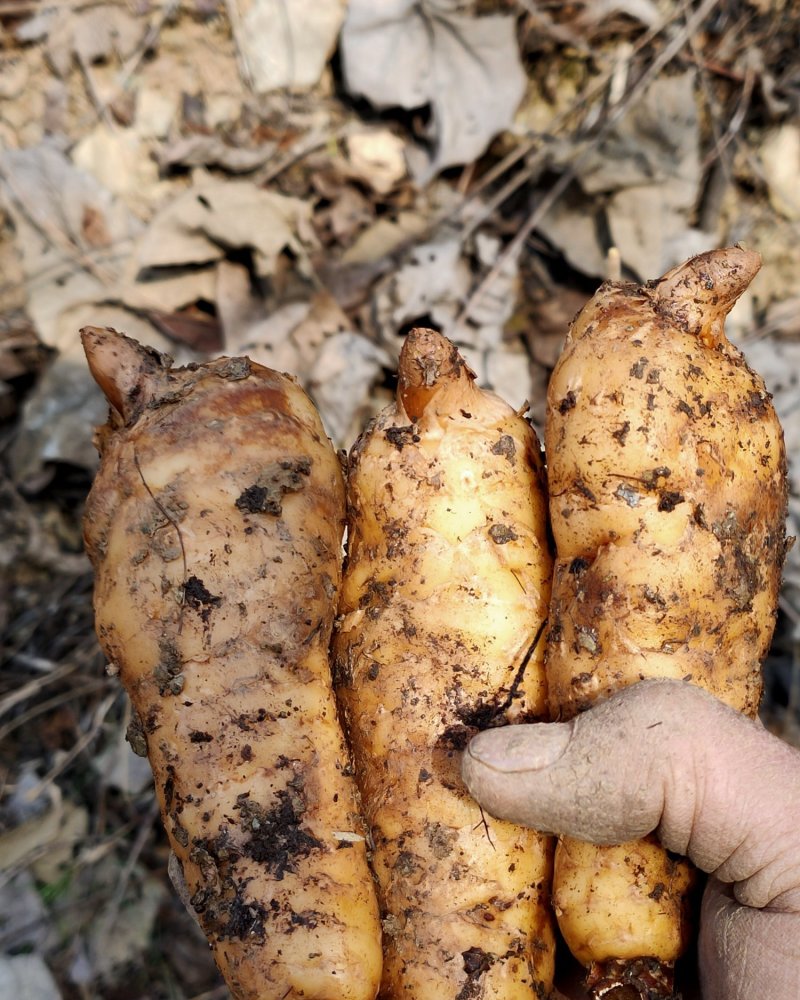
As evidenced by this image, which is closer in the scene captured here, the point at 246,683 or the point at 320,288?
the point at 246,683

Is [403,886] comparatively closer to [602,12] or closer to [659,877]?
[659,877]

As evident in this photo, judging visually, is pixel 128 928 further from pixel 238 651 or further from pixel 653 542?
pixel 653 542

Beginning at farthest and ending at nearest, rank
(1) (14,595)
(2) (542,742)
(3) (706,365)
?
(1) (14,595) < (3) (706,365) < (2) (542,742)

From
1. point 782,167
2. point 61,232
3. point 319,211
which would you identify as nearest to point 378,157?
point 319,211

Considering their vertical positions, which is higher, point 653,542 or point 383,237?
point 383,237

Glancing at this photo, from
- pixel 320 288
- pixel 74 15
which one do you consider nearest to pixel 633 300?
pixel 320 288

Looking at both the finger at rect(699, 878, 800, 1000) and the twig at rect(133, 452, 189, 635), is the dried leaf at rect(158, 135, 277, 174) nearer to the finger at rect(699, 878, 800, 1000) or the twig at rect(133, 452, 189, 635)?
the twig at rect(133, 452, 189, 635)

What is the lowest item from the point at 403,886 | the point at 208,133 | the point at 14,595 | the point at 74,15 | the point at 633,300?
the point at 14,595

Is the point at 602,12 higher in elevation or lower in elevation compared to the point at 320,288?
higher
